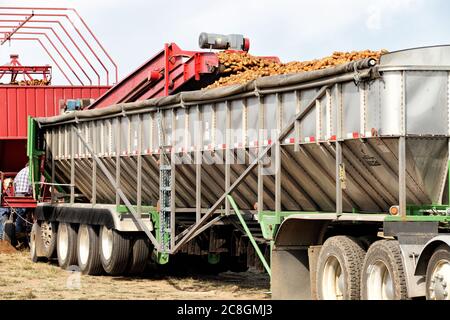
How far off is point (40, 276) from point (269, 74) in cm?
642

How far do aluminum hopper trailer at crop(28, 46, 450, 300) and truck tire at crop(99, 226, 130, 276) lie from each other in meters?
0.02

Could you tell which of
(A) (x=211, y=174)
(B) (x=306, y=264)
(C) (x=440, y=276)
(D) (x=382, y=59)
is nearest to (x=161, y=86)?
(A) (x=211, y=174)

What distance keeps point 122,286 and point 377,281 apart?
21.3 feet

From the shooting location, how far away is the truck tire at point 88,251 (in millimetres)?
19484

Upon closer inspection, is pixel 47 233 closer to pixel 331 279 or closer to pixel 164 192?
pixel 164 192

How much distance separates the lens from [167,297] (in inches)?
626

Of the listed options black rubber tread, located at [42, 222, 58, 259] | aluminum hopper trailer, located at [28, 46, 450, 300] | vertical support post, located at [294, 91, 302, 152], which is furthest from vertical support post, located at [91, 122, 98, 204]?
vertical support post, located at [294, 91, 302, 152]

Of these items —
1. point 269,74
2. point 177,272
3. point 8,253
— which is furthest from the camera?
point 8,253

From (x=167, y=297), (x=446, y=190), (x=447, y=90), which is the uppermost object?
(x=447, y=90)

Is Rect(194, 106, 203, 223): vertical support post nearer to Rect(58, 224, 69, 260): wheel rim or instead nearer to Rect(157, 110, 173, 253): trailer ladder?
Rect(157, 110, 173, 253): trailer ladder

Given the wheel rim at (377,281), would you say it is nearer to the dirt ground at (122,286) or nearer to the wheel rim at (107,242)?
the dirt ground at (122,286)

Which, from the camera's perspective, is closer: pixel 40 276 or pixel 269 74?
pixel 269 74

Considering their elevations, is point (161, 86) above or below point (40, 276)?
above
